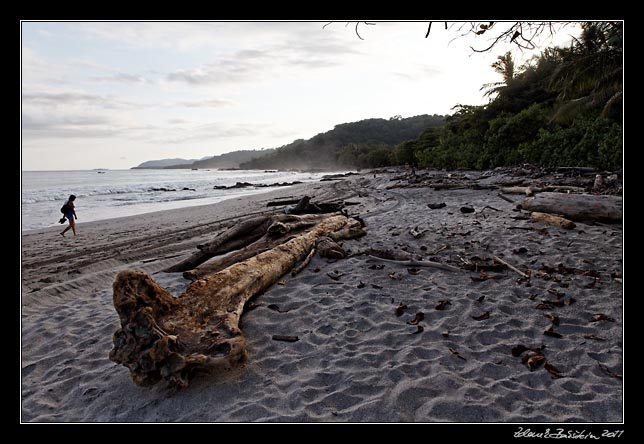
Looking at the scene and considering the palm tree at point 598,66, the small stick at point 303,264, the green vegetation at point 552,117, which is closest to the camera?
the small stick at point 303,264

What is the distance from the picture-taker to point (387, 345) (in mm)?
3307

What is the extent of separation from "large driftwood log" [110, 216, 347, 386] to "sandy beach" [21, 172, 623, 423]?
0.56 feet

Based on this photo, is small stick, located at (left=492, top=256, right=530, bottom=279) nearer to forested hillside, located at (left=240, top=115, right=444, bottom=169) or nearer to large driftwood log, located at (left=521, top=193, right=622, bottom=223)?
large driftwood log, located at (left=521, top=193, right=622, bottom=223)

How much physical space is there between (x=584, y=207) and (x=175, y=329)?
7.85 m

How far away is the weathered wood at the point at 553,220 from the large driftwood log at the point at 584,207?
1.11 ft

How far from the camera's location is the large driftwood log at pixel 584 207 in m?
6.97

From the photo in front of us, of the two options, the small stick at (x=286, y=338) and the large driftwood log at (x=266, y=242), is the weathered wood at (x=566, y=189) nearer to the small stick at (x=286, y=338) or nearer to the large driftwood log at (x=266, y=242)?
the large driftwood log at (x=266, y=242)

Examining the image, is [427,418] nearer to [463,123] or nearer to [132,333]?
[132,333]

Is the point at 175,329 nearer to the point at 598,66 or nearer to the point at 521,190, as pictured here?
the point at 521,190

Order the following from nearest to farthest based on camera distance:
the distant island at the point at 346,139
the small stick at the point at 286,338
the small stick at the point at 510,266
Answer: the small stick at the point at 286,338 < the small stick at the point at 510,266 < the distant island at the point at 346,139

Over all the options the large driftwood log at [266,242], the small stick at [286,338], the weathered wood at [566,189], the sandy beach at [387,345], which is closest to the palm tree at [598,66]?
the weathered wood at [566,189]

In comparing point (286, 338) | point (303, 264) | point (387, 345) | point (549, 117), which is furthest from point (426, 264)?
point (549, 117)
